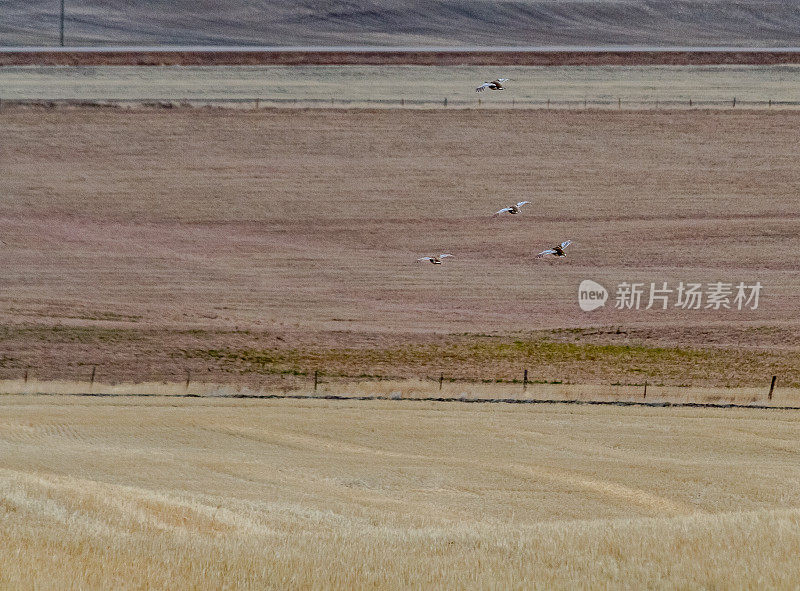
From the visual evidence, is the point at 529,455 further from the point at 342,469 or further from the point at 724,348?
the point at 724,348

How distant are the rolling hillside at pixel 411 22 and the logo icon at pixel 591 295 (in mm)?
36605

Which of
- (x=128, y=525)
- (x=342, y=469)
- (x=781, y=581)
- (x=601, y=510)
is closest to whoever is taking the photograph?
(x=781, y=581)

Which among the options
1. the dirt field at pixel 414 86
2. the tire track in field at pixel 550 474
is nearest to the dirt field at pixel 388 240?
the dirt field at pixel 414 86

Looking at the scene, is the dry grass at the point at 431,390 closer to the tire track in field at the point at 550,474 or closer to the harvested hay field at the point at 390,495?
the harvested hay field at the point at 390,495

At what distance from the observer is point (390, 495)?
2478 centimetres

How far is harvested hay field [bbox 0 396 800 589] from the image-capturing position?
43.6 feet

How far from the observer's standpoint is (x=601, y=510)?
2395 cm

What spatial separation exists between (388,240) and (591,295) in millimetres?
9426

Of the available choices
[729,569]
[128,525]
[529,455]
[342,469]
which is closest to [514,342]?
[529,455]

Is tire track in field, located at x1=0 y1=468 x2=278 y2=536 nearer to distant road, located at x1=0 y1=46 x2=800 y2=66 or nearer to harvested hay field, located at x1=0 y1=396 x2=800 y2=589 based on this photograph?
harvested hay field, located at x1=0 y1=396 x2=800 y2=589

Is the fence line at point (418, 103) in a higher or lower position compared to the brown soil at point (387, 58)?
lower

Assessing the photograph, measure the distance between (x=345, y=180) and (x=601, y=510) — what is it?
102 feet

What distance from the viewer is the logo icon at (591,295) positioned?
141 ft

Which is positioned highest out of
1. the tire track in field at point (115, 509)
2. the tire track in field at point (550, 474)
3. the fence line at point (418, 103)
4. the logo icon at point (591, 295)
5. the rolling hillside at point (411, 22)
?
the rolling hillside at point (411, 22)
